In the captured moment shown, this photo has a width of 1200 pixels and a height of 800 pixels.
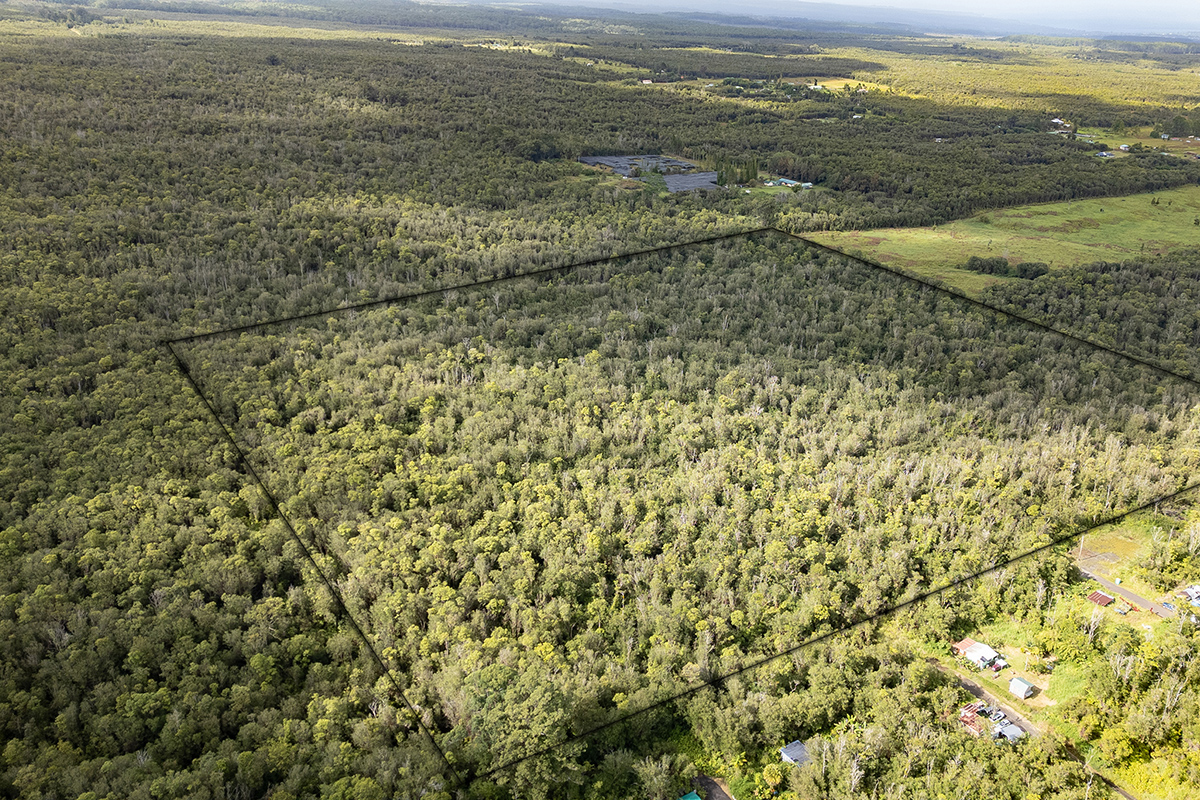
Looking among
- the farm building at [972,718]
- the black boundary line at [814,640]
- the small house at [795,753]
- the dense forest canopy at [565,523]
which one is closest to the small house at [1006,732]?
the farm building at [972,718]

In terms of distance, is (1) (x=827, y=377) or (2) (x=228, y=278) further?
(2) (x=228, y=278)

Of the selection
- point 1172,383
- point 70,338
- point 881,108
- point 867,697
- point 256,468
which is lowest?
point 867,697

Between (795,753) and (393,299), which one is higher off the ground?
(393,299)

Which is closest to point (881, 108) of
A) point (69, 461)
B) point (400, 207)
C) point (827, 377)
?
point (400, 207)

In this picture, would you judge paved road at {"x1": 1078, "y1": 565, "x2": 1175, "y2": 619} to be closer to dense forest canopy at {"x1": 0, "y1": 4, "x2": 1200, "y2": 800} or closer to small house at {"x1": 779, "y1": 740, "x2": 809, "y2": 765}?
dense forest canopy at {"x1": 0, "y1": 4, "x2": 1200, "y2": 800}

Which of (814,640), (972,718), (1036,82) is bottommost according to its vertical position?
(972,718)

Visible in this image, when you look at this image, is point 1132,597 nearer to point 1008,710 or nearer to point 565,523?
point 1008,710

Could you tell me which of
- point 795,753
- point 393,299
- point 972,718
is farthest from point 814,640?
point 393,299

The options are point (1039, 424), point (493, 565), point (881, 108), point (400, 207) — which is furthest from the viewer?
point (881, 108)

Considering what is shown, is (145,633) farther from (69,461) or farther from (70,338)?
(70,338)
